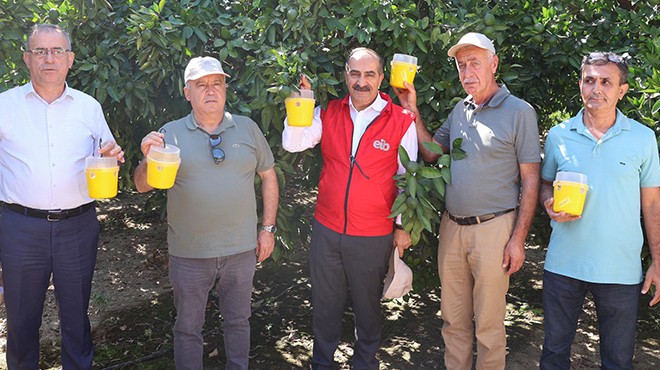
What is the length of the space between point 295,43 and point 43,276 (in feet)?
6.79

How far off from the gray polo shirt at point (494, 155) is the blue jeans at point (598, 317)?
51cm

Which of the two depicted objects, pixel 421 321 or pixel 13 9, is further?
pixel 421 321

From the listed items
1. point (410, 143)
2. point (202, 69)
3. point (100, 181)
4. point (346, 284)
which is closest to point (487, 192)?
point (410, 143)

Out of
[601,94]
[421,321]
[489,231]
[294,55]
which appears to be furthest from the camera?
[421,321]

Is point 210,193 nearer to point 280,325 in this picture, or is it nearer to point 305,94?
point 305,94

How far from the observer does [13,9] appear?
153 inches

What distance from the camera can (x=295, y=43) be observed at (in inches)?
159

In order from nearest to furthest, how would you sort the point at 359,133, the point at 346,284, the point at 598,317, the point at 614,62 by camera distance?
the point at 614,62, the point at 598,317, the point at 359,133, the point at 346,284

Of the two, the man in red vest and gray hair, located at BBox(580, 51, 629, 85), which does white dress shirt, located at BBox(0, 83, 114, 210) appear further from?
gray hair, located at BBox(580, 51, 629, 85)

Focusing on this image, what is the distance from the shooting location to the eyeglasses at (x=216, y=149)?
3400 millimetres

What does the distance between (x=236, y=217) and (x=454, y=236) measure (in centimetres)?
125

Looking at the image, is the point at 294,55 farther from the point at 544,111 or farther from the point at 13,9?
the point at 544,111

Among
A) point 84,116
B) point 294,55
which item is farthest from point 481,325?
point 84,116

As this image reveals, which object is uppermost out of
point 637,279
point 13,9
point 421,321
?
point 13,9
